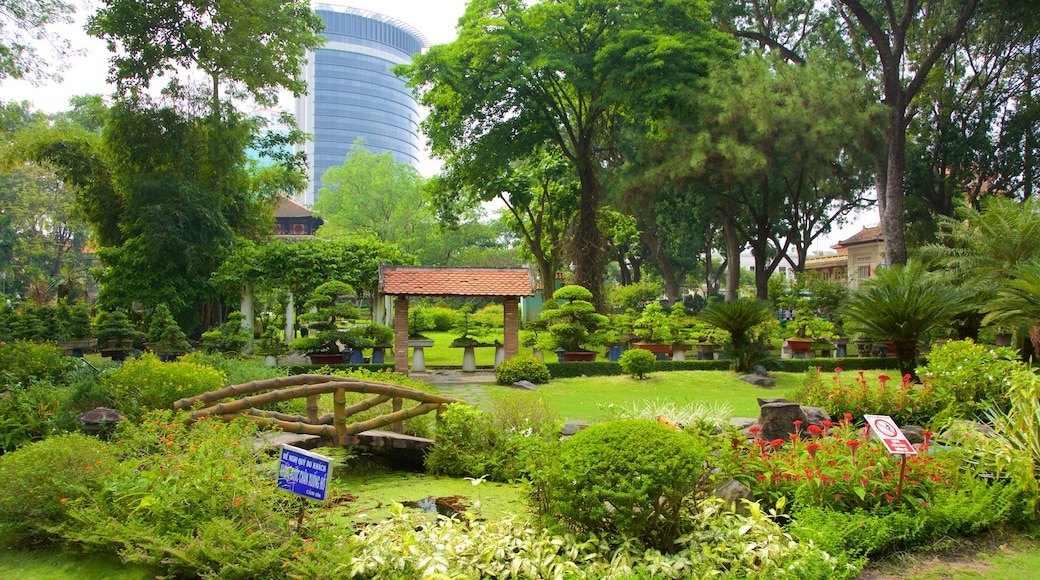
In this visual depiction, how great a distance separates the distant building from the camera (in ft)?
156

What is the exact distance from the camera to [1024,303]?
1026 cm

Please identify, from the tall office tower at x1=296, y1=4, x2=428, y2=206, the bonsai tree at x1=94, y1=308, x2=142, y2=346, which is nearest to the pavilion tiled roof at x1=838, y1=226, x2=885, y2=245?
the bonsai tree at x1=94, y1=308, x2=142, y2=346

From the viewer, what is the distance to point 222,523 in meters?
4.33

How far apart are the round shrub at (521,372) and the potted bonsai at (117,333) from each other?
1075 cm

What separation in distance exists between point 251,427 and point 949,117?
27.4 metres

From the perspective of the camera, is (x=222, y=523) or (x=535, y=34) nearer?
(x=222, y=523)

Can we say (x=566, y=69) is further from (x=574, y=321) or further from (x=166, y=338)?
(x=166, y=338)

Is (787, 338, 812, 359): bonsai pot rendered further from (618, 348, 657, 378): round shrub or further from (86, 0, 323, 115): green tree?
(86, 0, 323, 115): green tree

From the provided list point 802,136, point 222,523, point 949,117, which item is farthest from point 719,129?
point 222,523

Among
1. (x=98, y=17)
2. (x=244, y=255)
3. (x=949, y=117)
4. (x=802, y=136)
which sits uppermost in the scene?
(x=98, y=17)

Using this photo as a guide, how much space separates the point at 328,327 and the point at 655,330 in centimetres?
848

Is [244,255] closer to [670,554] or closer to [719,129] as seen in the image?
[719,129]

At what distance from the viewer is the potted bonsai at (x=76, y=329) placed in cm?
2005

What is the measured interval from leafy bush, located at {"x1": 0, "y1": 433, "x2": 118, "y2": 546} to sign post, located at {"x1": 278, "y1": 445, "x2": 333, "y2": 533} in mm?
1753
